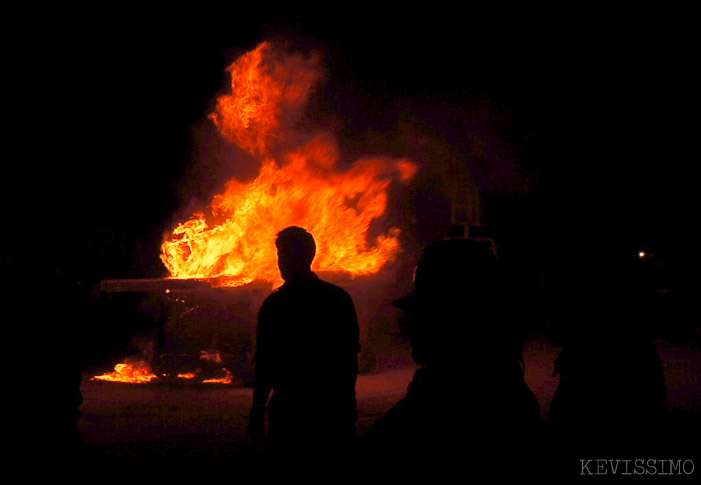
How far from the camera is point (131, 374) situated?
37.6ft

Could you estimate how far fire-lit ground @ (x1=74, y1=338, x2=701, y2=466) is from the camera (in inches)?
240

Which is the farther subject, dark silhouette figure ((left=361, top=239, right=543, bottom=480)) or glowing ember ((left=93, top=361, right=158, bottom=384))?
glowing ember ((left=93, top=361, right=158, bottom=384))

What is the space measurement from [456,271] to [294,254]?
5.77 feet

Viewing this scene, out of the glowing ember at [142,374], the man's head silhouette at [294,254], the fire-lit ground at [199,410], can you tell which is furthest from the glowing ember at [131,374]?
the man's head silhouette at [294,254]

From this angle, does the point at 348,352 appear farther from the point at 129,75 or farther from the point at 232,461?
the point at 129,75

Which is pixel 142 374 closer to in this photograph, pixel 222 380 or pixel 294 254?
pixel 222 380

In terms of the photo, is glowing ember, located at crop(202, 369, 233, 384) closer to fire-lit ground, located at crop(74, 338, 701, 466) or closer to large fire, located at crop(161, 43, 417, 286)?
fire-lit ground, located at crop(74, 338, 701, 466)

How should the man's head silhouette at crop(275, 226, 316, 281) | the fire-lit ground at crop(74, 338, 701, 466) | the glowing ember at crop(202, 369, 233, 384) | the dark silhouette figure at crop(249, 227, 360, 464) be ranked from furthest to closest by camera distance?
the glowing ember at crop(202, 369, 233, 384) → the fire-lit ground at crop(74, 338, 701, 466) → the man's head silhouette at crop(275, 226, 316, 281) → the dark silhouette figure at crop(249, 227, 360, 464)

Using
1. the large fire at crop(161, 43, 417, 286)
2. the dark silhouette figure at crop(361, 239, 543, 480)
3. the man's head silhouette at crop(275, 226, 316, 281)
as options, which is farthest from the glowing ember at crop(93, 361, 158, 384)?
the dark silhouette figure at crop(361, 239, 543, 480)

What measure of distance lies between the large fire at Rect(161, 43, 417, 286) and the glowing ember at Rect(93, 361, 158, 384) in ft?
6.63

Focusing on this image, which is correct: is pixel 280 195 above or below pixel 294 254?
above

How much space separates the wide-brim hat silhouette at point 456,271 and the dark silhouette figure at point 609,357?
104 cm

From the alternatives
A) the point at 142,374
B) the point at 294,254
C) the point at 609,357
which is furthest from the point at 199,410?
the point at 609,357

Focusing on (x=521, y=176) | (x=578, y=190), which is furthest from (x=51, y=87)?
(x=578, y=190)
